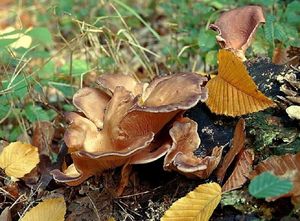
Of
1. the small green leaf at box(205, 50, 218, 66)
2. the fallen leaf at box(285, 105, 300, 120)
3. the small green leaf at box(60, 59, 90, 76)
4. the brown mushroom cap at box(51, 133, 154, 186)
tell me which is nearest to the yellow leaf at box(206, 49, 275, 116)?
the fallen leaf at box(285, 105, 300, 120)

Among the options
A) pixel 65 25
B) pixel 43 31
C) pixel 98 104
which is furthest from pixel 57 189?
pixel 65 25

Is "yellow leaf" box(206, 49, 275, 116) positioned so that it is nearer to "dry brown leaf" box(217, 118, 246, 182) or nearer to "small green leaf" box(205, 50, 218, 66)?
"dry brown leaf" box(217, 118, 246, 182)

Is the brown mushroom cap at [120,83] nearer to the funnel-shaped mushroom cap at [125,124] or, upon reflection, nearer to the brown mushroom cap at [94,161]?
the funnel-shaped mushroom cap at [125,124]

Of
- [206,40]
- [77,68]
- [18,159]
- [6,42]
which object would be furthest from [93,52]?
[18,159]

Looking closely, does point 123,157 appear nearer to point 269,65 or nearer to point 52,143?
point 269,65

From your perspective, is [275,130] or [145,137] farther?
[275,130]

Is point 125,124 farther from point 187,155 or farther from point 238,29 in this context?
point 238,29
